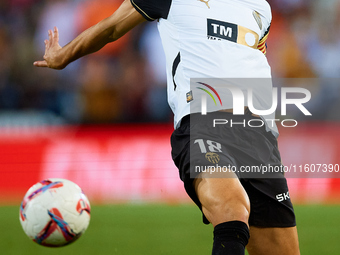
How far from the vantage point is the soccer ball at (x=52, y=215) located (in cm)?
306

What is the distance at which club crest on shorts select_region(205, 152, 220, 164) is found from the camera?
8.61 ft

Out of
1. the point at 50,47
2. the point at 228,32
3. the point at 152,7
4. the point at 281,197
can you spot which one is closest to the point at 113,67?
the point at 50,47

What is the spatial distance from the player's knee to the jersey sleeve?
4.11 feet

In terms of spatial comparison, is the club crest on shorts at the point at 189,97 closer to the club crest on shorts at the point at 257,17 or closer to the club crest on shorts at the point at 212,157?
the club crest on shorts at the point at 212,157

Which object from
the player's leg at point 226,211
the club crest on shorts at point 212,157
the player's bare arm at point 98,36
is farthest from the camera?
the player's bare arm at point 98,36

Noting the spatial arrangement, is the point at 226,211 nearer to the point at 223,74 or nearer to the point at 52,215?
the point at 223,74

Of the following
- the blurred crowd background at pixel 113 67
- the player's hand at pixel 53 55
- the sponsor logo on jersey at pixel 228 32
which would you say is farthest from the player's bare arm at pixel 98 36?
the blurred crowd background at pixel 113 67

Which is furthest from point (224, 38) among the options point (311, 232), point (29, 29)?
point (29, 29)

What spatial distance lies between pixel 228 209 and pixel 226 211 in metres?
0.01

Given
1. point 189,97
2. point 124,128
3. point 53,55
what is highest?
point 53,55

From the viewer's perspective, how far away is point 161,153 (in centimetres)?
714

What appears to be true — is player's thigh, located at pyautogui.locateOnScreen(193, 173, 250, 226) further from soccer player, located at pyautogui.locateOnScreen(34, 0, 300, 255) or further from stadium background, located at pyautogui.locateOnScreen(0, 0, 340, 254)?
stadium background, located at pyautogui.locateOnScreen(0, 0, 340, 254)

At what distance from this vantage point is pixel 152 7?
3.09m

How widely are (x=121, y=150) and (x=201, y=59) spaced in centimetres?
445
